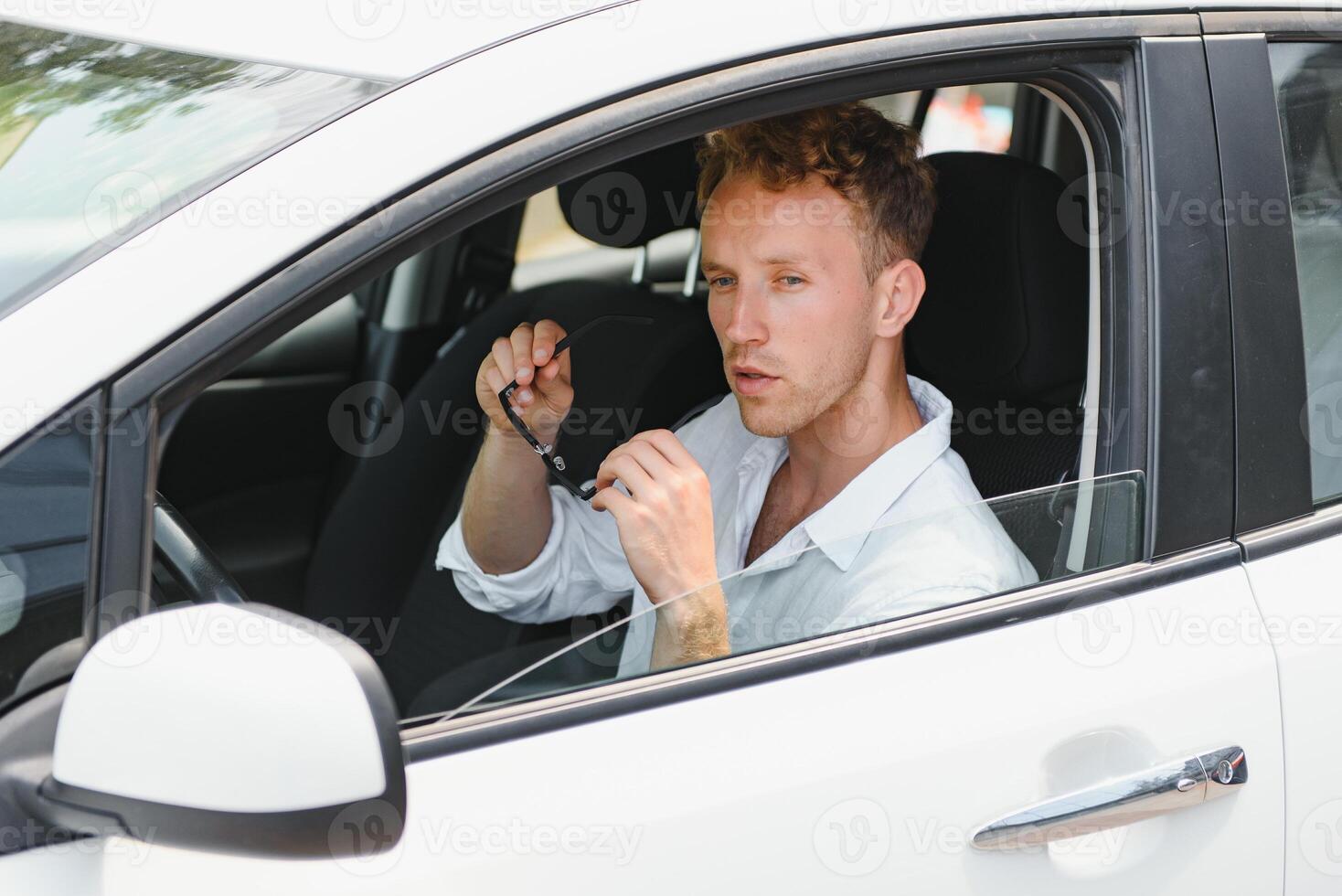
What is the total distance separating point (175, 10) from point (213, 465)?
1.82m

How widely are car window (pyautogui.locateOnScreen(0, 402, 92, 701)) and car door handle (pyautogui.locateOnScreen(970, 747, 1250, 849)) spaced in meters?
0.80

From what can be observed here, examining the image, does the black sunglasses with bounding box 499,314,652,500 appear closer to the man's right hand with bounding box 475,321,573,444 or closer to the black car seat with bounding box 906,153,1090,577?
the man's right hand with bounding box 475,321,573,444

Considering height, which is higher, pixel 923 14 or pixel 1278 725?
pixel 923 14

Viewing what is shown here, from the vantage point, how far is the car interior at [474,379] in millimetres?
1799

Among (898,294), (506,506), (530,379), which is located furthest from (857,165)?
(506,506)

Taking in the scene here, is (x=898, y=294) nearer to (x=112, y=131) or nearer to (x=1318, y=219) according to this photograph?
(x=1318, y=219)

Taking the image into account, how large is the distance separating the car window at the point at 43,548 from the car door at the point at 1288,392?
1081mm

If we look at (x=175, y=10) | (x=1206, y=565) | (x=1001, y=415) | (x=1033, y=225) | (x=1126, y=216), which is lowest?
(x=1206, y=565)

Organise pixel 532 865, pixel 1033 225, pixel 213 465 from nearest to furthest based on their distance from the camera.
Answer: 1. pixel 532 865
2. pixel 1033 225
3. pixel 213 465

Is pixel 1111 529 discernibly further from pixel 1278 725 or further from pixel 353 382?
pixel 353 382

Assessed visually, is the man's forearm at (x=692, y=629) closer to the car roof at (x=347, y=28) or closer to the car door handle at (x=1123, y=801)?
the car door handle at (x=1123, y=801)

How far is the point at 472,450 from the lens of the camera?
2607mm

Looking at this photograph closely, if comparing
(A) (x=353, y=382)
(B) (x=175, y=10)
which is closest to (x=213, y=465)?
(A) (x=353, y=382)

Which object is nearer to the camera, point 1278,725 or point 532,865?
point 532,865
